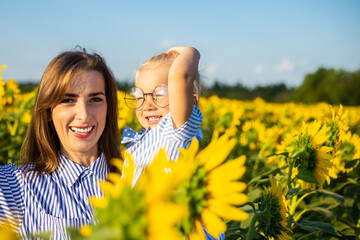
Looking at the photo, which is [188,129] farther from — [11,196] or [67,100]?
[11,196]

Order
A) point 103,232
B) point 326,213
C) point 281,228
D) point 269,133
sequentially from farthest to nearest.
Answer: point 269,133
point 326,213
point 281,228
point 103,232

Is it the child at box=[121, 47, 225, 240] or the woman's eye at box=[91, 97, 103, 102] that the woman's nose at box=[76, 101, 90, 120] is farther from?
the child at box=[121, 47, 225, 240]

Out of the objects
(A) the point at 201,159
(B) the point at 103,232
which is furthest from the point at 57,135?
(B) the point at 103,232

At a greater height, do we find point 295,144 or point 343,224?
point 295,144

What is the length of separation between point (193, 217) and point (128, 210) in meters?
0.16

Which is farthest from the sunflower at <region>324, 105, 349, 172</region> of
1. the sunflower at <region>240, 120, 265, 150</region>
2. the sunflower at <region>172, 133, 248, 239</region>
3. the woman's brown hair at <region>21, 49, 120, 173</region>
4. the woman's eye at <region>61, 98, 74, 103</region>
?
the sunflower at <region>240, 120, 265, 150</region>

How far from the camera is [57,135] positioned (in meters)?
1.57

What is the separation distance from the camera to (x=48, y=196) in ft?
4.39

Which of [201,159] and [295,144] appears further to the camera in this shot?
[295,144]

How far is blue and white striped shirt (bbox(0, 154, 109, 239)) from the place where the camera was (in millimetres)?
1263

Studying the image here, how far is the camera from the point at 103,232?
378 millimetres

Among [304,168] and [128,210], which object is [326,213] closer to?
[304,168]

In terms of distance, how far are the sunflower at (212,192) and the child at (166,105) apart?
0.28 metres

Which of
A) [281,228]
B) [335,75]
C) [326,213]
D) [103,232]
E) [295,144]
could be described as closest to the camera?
[103,232]
